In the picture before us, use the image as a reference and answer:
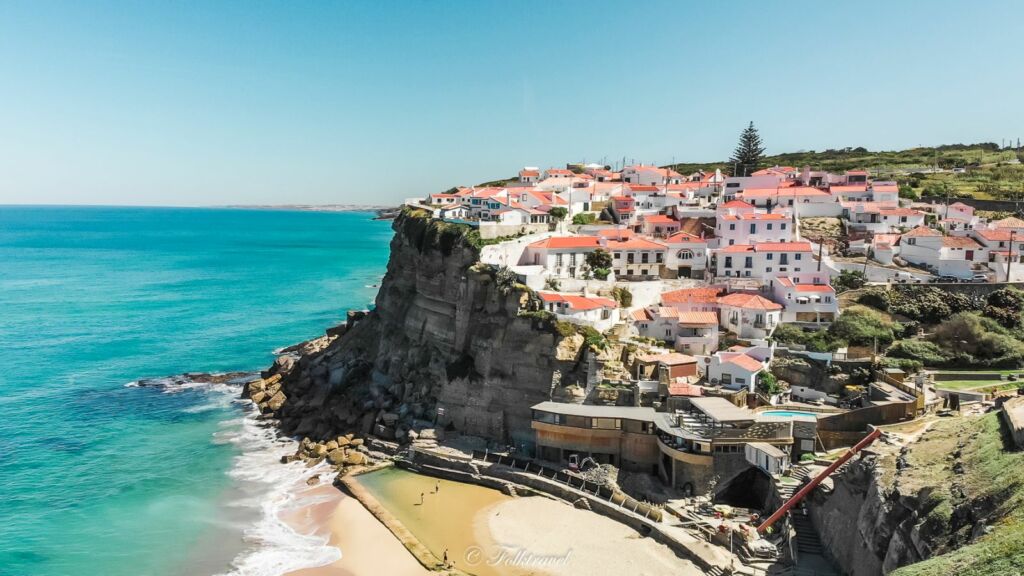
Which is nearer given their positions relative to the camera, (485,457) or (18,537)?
(18,537)

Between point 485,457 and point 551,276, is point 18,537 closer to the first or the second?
point 485,457

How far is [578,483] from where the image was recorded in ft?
98.5

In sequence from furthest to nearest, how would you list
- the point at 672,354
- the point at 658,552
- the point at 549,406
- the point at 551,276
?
the point at 551,276 → the point at 672,354 → the point at 549,406 → the point at 658,552

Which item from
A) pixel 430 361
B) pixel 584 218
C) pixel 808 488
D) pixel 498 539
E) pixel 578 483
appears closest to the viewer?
pixel 808 488

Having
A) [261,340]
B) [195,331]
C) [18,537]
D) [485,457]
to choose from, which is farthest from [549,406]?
[195,331]

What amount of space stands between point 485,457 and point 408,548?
7.89 meters

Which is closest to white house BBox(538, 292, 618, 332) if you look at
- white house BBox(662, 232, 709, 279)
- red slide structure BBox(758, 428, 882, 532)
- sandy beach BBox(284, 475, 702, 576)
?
white house BBox(662, 232, 709, 279)

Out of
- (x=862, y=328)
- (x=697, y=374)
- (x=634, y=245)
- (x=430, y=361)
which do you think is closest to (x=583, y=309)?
(x=697, y=374)

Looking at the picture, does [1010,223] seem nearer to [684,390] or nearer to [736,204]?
[736,204]

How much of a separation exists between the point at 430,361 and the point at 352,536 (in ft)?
47.6

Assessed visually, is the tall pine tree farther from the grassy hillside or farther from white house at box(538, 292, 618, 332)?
white house at box(538, 292, 618, 332)

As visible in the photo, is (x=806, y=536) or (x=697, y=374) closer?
(x=806, y=536)

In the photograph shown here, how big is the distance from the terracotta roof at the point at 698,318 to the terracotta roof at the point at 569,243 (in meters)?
9.73

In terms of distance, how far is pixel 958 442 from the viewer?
818 inches
